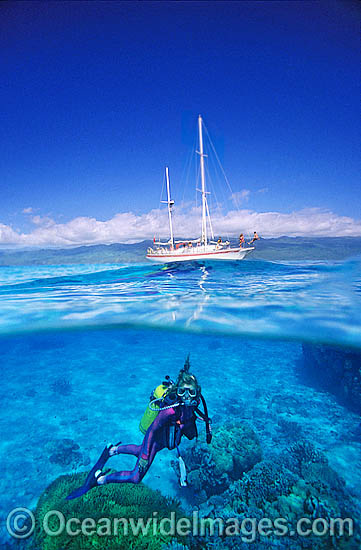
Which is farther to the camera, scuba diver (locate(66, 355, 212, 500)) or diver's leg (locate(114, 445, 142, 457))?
diver's leg (locate(114, 445, 142, 457))

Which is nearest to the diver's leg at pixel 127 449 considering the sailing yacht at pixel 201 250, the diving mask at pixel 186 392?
the diving mask at pixel 186 392

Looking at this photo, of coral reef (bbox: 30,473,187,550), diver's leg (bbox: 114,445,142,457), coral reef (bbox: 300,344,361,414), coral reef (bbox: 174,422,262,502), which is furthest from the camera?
coral reef (bbox: 300,344,361,414)

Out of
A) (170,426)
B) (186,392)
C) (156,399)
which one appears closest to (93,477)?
(170,426)

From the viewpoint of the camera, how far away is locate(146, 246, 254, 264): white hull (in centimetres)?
3234

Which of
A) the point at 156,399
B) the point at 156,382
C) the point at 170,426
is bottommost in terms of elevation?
the point at 156,382

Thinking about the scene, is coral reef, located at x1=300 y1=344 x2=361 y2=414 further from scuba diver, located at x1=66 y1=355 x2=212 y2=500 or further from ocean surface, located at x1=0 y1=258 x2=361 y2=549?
scuba diver, located at x1=66 y1=355 x2=212 y2=500

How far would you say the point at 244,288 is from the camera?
41.5 ft

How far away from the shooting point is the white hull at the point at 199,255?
3234 centimetres

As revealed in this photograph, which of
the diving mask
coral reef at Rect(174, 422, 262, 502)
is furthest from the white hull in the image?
the diving mask

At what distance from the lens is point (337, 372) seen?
39.4 ft

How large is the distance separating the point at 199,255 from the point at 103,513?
29.6m

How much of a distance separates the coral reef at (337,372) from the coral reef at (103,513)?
32.4 ft

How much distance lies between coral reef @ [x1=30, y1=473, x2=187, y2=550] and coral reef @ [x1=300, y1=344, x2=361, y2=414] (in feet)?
32.4

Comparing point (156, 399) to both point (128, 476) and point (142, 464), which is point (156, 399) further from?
point (128, 476)
